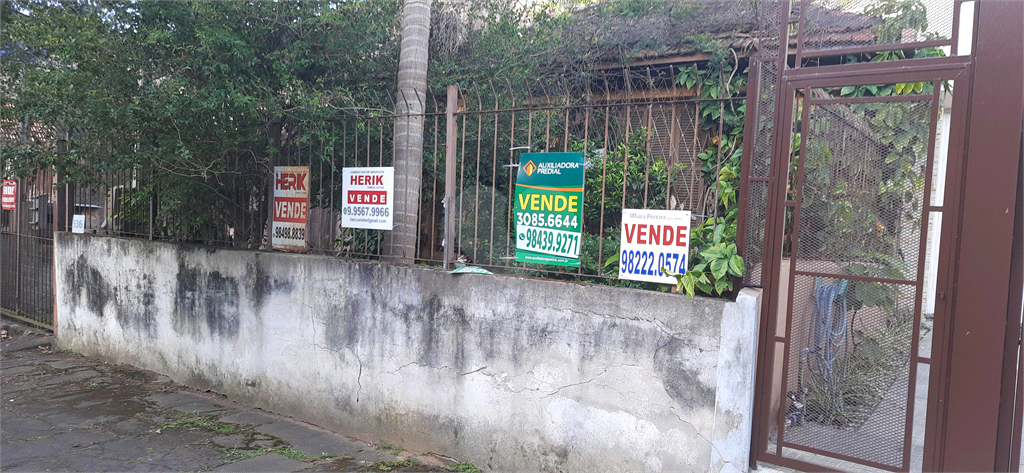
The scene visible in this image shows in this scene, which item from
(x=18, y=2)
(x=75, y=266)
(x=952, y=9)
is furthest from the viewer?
(x=75, y=266)

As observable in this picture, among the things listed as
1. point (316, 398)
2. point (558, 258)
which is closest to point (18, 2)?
point (316, 398)

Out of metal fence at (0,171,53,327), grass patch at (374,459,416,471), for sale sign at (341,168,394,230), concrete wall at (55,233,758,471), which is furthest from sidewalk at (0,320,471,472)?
metal fence at (0,171,53,327)

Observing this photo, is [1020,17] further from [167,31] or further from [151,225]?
[151,225]

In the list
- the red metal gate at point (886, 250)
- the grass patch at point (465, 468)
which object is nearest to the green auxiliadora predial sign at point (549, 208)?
the red metal gate at point (886, 250)

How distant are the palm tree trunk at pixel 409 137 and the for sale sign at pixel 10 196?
8346 millimetres

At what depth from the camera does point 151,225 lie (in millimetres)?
7453

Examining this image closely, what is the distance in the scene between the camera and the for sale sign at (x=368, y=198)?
538 cm

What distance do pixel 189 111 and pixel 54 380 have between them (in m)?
4.00

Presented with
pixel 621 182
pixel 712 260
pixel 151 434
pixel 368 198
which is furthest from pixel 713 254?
pixel 151 434

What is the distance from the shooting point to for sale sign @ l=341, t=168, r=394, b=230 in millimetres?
5375

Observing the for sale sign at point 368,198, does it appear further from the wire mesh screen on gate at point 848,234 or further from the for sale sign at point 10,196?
the for sale sign at point 10,196

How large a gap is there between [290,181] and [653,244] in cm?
360

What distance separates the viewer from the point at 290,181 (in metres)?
6.12

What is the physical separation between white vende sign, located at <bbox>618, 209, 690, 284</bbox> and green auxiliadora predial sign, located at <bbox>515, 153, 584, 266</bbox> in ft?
1.20
